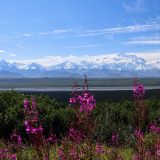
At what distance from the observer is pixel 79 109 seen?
520cm

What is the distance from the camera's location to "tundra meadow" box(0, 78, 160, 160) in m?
4.93

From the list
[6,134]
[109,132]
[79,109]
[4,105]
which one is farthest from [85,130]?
[4,105]

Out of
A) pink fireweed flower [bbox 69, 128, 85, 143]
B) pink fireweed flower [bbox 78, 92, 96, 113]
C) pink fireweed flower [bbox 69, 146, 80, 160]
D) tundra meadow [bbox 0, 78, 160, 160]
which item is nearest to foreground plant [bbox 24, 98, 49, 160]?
tundra meadow [bbox 0, 78, 160, 160]

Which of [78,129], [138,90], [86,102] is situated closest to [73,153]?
[78,129]

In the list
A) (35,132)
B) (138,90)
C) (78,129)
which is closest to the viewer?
(35,132)

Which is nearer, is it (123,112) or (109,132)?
(109,132)

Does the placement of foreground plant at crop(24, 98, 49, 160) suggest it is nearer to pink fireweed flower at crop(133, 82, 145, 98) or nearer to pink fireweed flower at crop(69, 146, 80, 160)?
pink fireweed flower at crop(69, 146, 80, 160)

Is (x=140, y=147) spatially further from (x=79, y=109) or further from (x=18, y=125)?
(x=18, y=125)

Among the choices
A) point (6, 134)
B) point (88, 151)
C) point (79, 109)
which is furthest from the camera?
point (6, 134)

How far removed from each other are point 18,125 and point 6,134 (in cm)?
91

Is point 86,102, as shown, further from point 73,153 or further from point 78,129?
point 73,153

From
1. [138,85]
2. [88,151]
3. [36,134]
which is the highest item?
[138,85]

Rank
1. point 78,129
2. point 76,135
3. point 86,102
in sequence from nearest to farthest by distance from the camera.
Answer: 1. point 86,102
2. point 78,129
3. point 76,135

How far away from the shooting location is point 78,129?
5.52 meters
